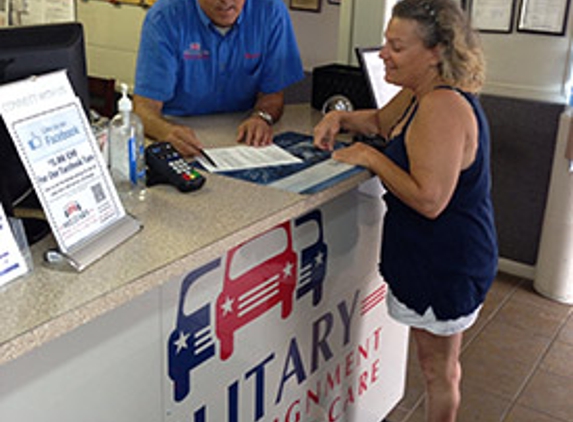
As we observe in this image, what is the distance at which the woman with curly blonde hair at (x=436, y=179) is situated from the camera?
173cm

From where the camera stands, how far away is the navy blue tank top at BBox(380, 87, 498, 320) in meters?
1.83

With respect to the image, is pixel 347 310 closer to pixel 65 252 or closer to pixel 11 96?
pixel 65 252

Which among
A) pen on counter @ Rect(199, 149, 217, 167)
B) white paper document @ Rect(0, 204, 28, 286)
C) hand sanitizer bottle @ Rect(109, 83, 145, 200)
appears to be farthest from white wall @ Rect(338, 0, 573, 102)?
white paper document @ Rect(0, 204, 28, 286)

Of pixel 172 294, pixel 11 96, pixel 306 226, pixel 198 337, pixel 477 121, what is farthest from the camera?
pixel 306 226

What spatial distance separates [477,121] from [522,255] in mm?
2252

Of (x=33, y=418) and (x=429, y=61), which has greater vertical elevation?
(x=429, y=61)

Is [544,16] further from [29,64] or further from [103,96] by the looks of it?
[29,64]

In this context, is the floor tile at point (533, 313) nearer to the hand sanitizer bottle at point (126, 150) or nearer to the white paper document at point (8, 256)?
the hand sanitizer bottle at point (126, 150)

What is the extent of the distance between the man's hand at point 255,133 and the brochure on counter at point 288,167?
3cm

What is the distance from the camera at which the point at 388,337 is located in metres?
2.57

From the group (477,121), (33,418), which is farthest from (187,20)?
(33,418)

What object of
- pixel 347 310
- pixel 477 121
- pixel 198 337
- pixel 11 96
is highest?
pixel 11 96

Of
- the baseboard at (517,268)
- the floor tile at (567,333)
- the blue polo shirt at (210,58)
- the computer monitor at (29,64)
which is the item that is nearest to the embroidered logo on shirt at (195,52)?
the blue polo shirt at (210,58)

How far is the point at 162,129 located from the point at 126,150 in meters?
0.48
